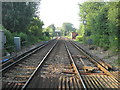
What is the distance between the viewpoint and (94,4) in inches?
911

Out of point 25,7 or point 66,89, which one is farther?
point 25,7

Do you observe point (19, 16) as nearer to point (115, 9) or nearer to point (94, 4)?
point (115, 9)

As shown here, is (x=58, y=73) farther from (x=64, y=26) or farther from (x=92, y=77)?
(x=64, y=26)

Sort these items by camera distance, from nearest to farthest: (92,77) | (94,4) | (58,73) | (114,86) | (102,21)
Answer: (114,86), (92,77), (58,73), (102,21), (94,4)

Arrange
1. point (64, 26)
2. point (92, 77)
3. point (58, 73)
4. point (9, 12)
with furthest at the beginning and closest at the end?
1. point (64, 26)
2. point (9, 12)
3. point (58, 73)
4. point (92, 77)

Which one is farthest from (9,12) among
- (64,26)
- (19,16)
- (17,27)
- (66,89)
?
(64,26)

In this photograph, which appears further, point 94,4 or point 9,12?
point 94,4

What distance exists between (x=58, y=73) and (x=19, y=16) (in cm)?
1450

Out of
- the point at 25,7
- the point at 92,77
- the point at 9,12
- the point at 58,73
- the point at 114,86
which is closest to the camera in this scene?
the point at 114,86

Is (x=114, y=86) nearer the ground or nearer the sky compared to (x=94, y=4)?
nearer the ground

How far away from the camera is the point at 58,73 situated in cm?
485

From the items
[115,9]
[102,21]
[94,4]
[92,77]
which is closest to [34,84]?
[92,77]

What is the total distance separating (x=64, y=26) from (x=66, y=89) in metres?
140

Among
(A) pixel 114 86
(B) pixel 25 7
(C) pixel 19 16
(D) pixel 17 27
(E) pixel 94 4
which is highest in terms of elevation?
(E) pixel 94 4
